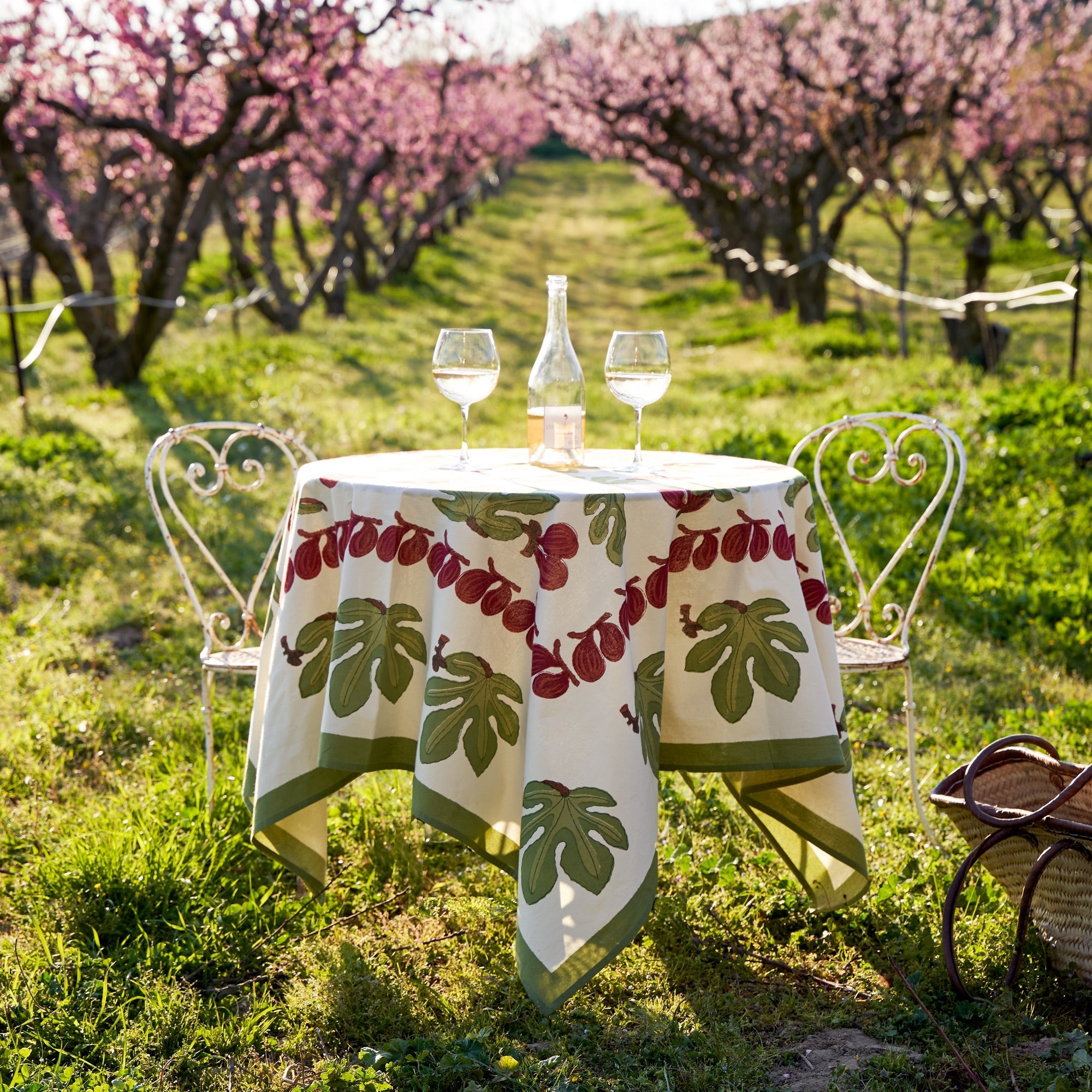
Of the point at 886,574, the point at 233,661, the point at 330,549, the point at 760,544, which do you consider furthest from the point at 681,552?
the point at 233,661

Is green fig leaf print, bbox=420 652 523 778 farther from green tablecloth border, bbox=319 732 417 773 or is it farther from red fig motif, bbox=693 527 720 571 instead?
red fig motif, bbox=693 527 720 571

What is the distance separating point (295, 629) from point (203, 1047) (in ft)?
2.95

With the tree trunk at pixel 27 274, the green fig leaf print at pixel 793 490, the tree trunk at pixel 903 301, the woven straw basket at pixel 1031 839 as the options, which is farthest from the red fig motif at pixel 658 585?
the tree trunk at pixel 27 274

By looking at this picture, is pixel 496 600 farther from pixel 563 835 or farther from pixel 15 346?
pixel 15 346

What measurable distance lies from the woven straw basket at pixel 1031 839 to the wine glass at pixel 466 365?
4.59ft

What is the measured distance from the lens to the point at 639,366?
2334 millimetres

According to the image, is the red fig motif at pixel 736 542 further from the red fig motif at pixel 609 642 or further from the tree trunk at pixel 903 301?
the tree trunk at pixel 903 301

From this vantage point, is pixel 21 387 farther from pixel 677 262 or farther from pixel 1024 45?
pixel 677 262

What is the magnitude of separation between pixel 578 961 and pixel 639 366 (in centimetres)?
124

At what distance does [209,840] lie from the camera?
288cm

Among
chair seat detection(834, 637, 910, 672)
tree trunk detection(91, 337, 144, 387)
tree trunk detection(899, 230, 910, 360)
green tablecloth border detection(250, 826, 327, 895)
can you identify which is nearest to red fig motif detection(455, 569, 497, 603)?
green tablecloth border detection(250, 826, 327, 895)

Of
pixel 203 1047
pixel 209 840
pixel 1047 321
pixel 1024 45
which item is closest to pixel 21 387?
pixel 209 840

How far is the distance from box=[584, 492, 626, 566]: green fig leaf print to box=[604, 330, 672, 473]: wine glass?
27 cm

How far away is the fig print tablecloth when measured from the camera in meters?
2.09
